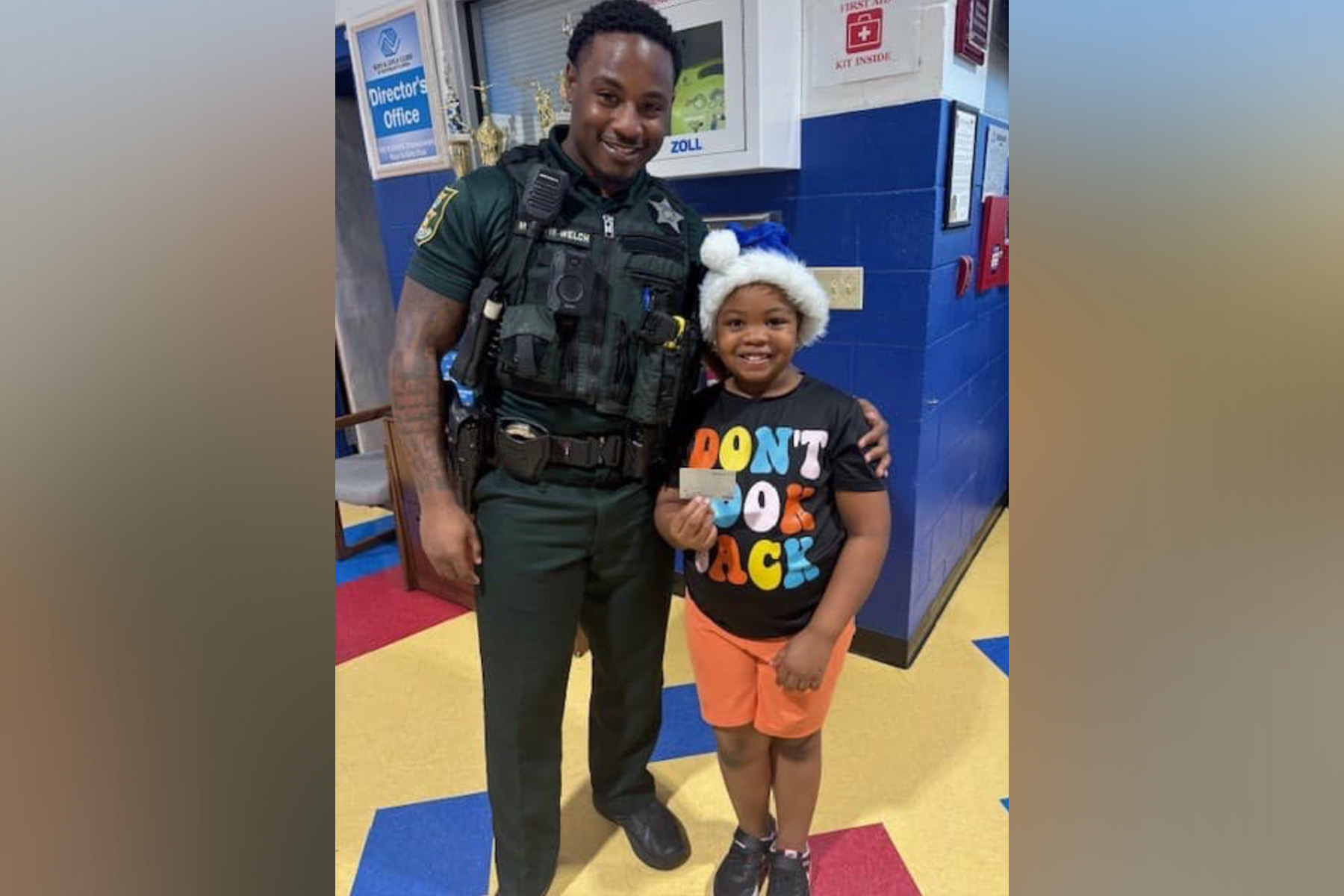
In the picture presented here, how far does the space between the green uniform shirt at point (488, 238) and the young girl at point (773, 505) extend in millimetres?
185

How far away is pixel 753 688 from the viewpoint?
138cm

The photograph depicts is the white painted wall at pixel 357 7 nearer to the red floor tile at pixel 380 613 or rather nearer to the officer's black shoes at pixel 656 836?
the red floor tile at pixel 380 613

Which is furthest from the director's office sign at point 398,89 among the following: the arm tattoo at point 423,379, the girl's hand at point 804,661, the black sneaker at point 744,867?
the black sneaker at point 744,867

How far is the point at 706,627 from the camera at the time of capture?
140cm

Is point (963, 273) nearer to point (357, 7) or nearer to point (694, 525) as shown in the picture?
point (694, 525)

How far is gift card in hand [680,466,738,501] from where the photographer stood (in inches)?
49.1

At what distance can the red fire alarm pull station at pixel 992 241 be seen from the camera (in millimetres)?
2396

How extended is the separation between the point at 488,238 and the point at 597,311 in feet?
0.71

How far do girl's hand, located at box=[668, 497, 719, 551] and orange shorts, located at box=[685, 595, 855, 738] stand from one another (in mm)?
194
